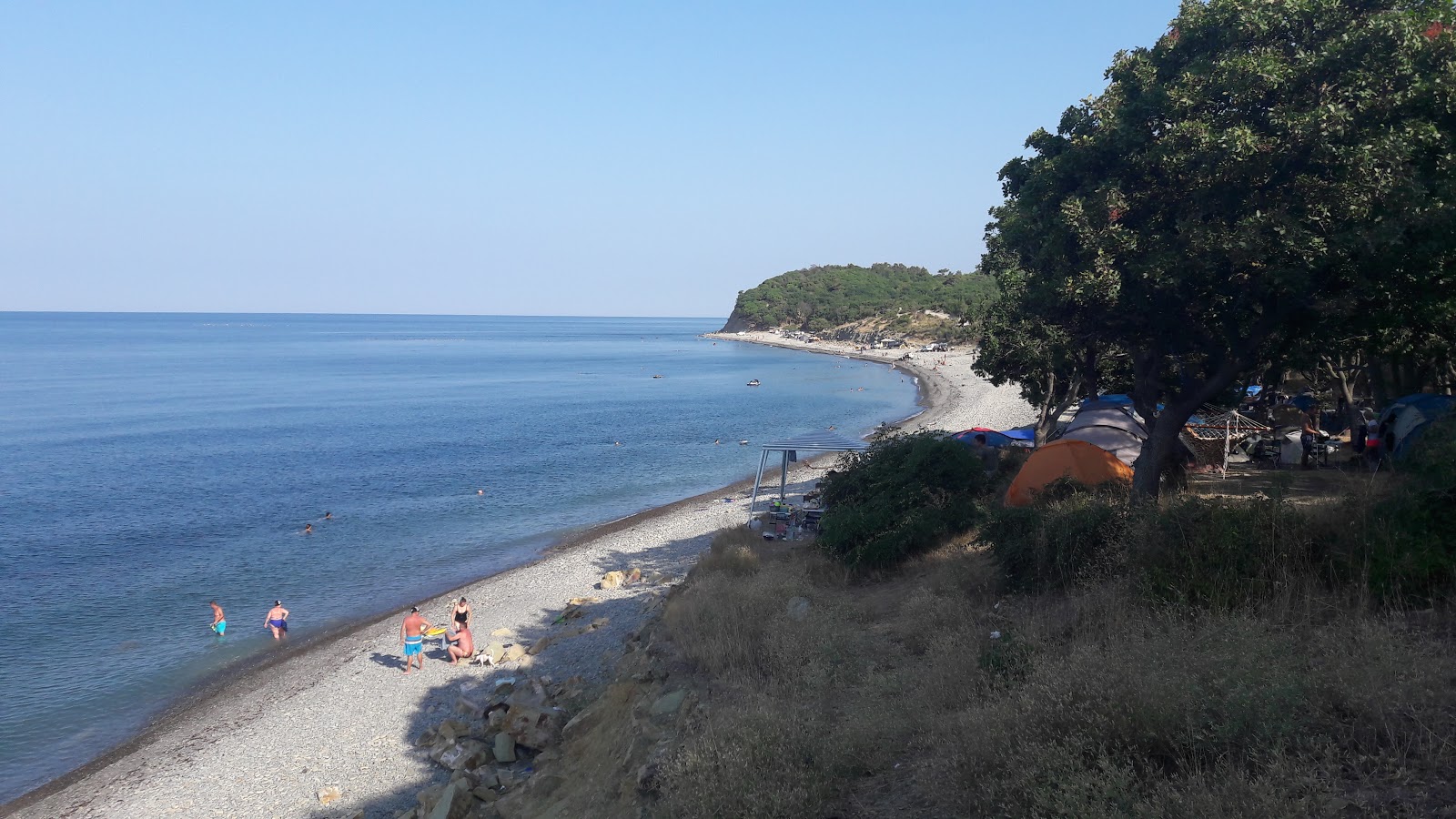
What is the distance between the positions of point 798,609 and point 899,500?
3.82m

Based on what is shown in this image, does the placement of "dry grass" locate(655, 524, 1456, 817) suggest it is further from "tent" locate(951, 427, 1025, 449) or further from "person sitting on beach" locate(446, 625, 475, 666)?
"tent" locate(951, 427, 1025, 449)

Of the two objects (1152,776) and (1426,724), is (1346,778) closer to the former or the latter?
(1426,724)

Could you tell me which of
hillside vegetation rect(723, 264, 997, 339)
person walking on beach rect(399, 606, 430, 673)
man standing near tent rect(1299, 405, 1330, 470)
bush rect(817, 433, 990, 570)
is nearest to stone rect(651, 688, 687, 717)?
bush rect(817, 433, 990, 570)

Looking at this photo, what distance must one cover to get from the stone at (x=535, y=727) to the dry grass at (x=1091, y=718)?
3242mm

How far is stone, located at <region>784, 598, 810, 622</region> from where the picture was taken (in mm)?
10466

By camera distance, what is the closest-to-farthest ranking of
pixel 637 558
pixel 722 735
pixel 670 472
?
pixel 722 735, pixel 637 558, pixel 670 472

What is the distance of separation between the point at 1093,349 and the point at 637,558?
1353cm

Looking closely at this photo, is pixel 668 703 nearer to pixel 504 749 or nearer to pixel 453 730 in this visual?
pixel 504 749

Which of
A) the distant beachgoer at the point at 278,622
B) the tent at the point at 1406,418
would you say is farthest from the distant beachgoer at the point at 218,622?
the tent at the point at 1406,418

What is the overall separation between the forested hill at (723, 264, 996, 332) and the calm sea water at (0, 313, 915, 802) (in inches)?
2498

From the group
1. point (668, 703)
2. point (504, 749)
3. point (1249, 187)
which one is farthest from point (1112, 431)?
point (504, 749)

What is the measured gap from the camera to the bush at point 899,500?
13141 mm

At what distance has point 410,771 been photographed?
12719 millimetres

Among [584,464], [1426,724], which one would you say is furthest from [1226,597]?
[584,464]
